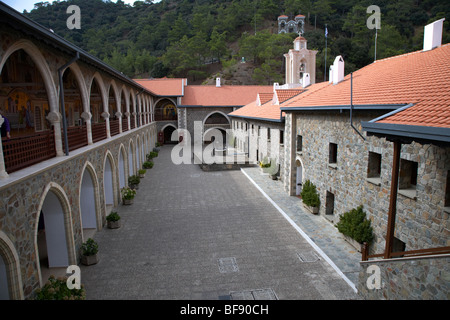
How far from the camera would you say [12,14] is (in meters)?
5.48

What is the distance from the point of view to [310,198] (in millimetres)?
14109

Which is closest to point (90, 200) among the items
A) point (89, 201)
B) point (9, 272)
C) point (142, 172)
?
point (89, 201)

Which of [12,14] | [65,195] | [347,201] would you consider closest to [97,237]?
[65,195]

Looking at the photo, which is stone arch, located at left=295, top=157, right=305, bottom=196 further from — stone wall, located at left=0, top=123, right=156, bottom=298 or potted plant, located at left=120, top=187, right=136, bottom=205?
stone wall, located at left=0, top=123, right=156, bottom=298

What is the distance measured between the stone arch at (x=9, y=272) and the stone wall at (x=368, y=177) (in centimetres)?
906

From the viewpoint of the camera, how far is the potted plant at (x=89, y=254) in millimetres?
9812

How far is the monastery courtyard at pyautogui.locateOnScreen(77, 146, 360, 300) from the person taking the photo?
848 centimetres

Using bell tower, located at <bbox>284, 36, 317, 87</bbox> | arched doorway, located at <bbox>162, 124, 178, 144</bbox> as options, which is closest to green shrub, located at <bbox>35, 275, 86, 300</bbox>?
bell tower, located at <bbox>284, 36, 317, 87</bbox>

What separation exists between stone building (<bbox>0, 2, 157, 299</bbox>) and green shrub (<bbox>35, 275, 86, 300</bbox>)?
0.89 feet

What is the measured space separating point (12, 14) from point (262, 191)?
48.2 feet

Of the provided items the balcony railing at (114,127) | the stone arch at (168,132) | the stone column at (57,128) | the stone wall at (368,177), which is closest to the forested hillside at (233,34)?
the stone arch at (168,132)

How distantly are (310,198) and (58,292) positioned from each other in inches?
414
